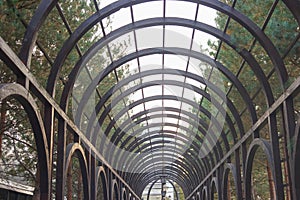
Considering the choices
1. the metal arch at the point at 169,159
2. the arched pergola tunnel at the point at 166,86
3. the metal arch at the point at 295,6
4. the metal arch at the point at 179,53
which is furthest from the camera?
the metal arch at the point at 169,159

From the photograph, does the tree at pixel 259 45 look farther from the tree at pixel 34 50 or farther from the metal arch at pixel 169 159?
the metal arch at pixel 169 159

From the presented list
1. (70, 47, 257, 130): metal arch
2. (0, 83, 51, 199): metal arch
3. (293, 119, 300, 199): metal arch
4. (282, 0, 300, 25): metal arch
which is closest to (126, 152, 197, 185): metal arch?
(70, 47, 257, 130): metal arch

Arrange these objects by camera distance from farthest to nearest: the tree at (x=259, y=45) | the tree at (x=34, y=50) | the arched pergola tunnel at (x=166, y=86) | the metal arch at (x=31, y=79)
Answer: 1. the tree at (x=259, y=45)
2. the arched pergola tunnel at (x=166, y=86)
3. the tree at (x=34, y=50)
4. the metal arch at (x=31, y=79)

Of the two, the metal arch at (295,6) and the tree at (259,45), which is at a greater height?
the tree at (259,45)

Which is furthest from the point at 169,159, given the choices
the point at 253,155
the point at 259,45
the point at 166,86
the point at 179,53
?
the point at 259,45

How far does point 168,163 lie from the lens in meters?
42.2

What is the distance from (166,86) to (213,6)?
966cm

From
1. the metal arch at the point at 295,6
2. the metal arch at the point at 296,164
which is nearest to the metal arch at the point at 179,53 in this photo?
the metal arch at the point at 296,164

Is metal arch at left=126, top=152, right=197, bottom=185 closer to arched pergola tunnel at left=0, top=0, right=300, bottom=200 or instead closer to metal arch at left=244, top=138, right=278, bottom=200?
arched pergola tunnel at left=0, top=0, right=300, bottom=200

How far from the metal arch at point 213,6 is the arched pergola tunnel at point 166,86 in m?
0.02

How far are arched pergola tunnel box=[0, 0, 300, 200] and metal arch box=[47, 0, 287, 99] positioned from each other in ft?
0.08

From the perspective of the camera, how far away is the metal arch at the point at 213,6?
11008mm

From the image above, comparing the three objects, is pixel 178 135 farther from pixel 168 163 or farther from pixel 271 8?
pixel 271 8

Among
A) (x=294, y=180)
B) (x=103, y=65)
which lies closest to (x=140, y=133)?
(x=103, y=65)
